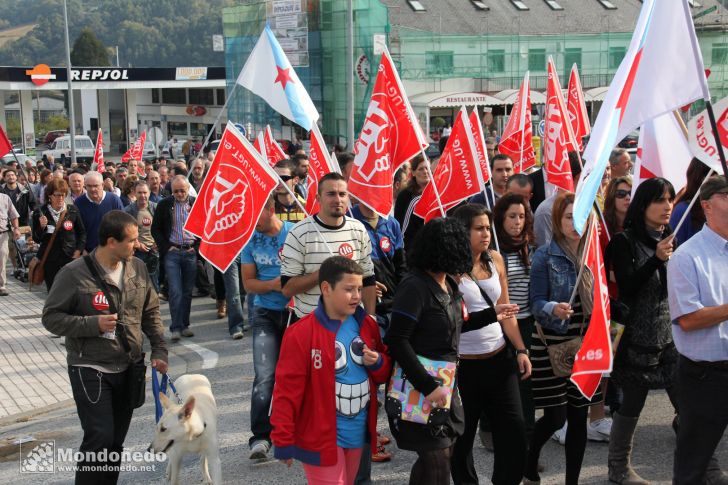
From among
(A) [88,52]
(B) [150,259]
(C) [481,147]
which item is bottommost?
(B) [150,259]

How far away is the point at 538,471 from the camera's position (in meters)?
5.59

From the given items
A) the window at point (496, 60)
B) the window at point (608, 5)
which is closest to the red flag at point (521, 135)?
the window at point (496, 60)

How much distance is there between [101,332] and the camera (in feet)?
16.0

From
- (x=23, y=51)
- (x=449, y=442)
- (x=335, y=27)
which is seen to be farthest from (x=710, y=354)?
(x=23, y=51)

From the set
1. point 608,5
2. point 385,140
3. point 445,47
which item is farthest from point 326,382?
point 608,5

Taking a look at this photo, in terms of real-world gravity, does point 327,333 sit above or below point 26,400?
above

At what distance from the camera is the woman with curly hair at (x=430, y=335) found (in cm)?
430

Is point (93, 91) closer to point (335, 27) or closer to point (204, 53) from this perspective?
point (335, 27)

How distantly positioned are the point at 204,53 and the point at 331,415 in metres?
146

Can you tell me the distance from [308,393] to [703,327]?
2033 mm

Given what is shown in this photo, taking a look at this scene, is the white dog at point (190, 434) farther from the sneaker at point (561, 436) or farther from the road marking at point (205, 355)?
the road marking at point (205, 355)

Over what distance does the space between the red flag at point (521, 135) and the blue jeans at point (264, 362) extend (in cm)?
551

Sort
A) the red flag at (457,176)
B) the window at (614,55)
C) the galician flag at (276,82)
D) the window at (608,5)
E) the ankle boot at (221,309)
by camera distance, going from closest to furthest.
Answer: the red flag at (457,176) → the galician flag at (276,82) → the ankle boot at (221,309) → the window at (614,55) → the window at (608,5)

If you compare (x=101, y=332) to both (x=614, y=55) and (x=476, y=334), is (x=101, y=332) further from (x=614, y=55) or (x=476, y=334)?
(x=614, y=55)
